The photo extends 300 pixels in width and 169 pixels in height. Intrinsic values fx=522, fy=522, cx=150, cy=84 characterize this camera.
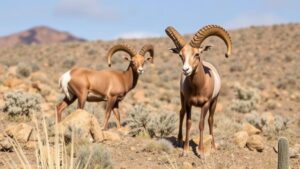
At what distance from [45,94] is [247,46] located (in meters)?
33.4

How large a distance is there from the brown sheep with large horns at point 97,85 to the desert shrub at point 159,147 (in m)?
2.64

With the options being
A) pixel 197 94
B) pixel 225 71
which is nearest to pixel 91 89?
pixel 197 94

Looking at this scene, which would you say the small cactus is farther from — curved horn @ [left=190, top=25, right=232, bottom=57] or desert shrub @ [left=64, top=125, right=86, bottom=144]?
desert shrub @ [left=64, top=125, right=86, bottom=144]

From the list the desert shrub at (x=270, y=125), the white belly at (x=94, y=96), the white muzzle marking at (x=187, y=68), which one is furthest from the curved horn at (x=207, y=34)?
the desert shrub at (x=270, y=125)

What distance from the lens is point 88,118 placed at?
10492 mm

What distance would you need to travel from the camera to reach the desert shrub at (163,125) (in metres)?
12.3

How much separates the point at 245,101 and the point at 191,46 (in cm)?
1545

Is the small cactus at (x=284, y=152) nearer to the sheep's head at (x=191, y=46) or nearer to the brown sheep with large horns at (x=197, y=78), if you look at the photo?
the sheep's head at (x=191, y=46)

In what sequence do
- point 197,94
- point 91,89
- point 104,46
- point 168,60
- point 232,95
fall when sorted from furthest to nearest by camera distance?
1. point 104,46
2. point 168,60
3. point 232,95
4. point 91,89
5. point 197,94

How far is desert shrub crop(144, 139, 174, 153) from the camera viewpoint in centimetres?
1021

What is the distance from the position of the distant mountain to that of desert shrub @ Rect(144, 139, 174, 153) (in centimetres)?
17048

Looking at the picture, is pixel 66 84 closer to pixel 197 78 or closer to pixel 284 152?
pixel 197 78

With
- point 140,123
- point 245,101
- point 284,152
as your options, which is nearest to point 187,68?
point 284,152

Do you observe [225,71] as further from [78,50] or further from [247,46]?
[78,50]
